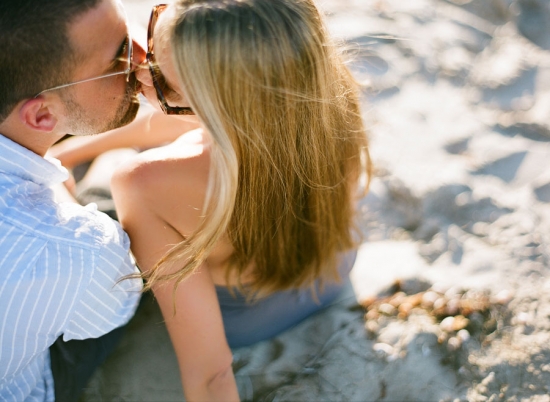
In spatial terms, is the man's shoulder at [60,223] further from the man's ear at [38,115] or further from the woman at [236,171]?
the man's ear at [38,115]

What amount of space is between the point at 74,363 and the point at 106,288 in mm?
455

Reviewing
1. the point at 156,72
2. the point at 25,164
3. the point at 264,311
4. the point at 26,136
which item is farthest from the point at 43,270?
the point at 264,311

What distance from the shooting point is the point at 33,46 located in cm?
172

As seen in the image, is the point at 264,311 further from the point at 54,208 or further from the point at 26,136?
the point at 26,136

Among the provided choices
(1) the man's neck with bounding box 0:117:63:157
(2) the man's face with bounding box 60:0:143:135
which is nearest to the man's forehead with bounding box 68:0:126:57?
(2) the man's face with bounding box 60:0:143:135

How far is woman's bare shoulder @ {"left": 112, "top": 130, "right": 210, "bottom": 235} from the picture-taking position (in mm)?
1783

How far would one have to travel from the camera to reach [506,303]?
2.22m

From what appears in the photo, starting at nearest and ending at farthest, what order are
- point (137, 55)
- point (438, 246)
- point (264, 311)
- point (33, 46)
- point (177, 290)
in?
point (33, 46) → point (177, 290) → point (137, 55) → point (264, 311) → point (438, 246)

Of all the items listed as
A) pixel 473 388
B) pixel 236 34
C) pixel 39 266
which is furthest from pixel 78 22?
pixel 473 388

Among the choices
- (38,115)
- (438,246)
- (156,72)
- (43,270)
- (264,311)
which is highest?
(156,72)

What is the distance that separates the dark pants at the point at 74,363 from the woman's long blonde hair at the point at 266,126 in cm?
54

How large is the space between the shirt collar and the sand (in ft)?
2.53

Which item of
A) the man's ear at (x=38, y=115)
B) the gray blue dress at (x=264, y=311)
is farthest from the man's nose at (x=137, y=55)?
the gray blue dress at (x=264, y=311)

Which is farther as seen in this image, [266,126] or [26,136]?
[26,136]
